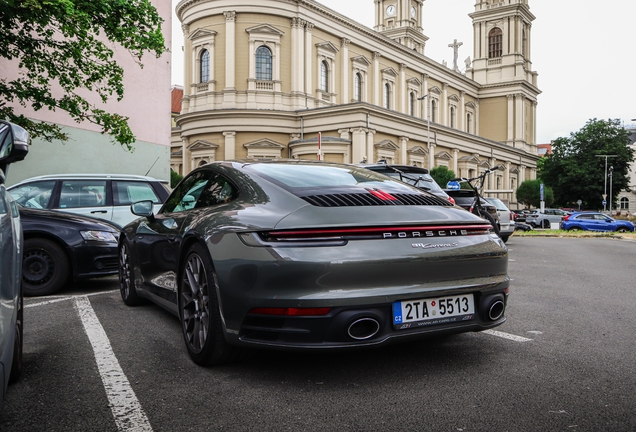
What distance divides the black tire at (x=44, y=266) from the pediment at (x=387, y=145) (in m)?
38.2

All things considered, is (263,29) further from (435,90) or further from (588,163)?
(588,163)

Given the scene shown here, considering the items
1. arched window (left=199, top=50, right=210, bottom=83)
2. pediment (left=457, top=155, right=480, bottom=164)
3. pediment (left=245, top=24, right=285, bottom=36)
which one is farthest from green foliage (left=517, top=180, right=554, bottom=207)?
arched window (left=199, top=50, right=210, bottom=83)

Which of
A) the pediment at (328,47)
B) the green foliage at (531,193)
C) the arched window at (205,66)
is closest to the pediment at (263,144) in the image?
the arched window at (205,66)

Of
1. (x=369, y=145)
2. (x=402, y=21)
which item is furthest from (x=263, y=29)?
(x=402, y=21)

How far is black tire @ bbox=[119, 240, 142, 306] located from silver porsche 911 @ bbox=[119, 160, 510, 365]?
1813 mm

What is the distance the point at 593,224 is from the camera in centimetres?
3338

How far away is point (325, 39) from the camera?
49.1 m

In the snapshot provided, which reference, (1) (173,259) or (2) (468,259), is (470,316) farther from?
(1) (173,259)

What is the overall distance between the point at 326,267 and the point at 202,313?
3.51 feet

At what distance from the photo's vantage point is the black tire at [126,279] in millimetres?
5781

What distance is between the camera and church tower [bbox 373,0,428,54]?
71125 millimetres

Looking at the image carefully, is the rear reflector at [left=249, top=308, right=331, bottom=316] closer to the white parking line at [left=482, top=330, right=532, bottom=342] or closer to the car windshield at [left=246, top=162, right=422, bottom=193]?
the car windshield at [left=246, top=162, right=422, bottom=193]

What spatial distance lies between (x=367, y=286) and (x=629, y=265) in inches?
377

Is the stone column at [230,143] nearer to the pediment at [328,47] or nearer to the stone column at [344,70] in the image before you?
the pediment at [328,47]
